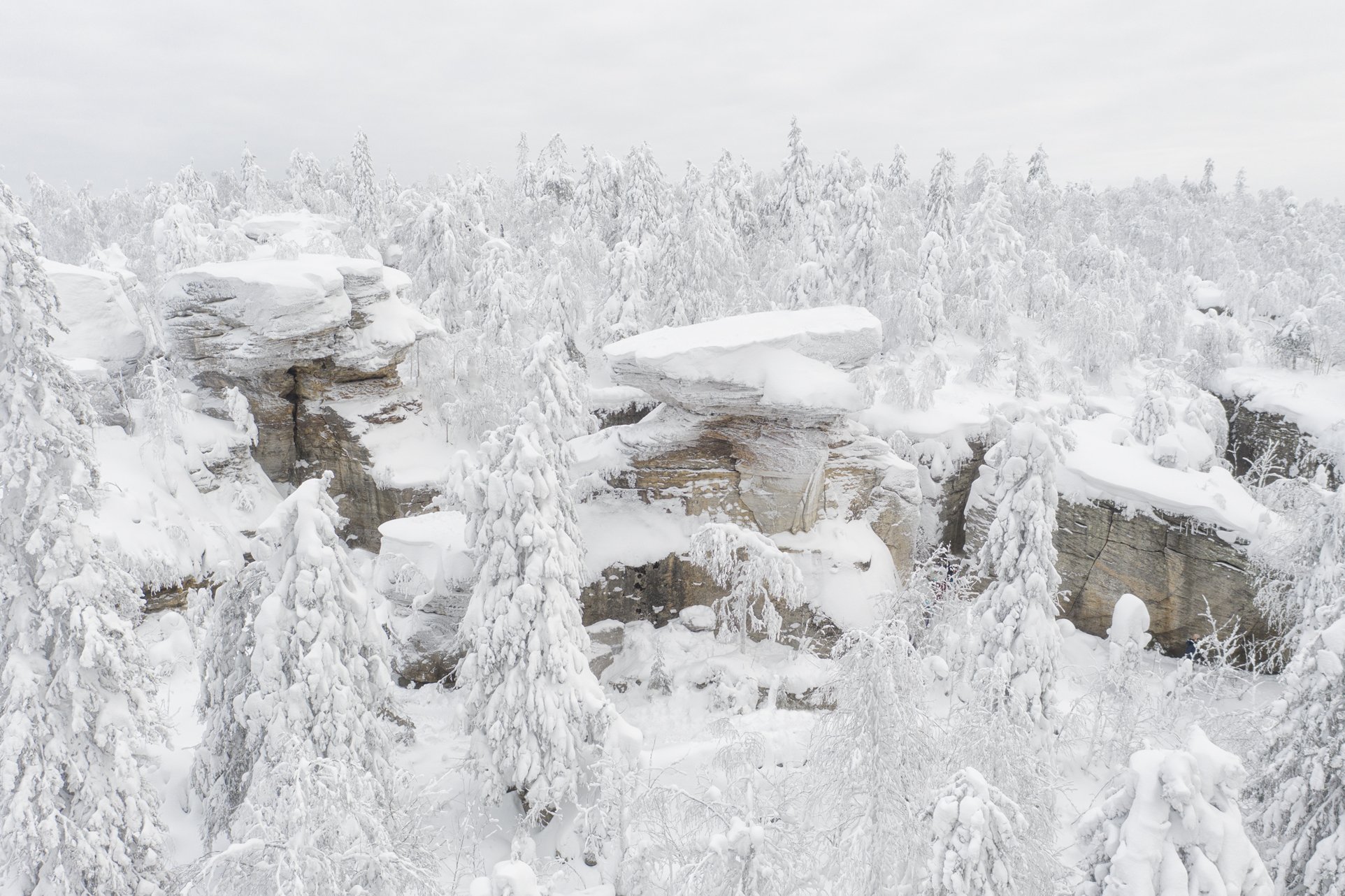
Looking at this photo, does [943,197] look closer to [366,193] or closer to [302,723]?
[366,193]

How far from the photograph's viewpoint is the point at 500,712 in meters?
10.9

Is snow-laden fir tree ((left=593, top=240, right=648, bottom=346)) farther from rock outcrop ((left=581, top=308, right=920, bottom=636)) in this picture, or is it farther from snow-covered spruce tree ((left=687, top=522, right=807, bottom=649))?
snow-covered spruce tree ((left=687, top=522, right=807, bottom=649))

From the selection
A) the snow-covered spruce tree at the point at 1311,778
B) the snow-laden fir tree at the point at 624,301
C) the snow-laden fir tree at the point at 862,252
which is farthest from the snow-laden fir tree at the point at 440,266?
the snow-covered spruce tree at the point at 1311,778

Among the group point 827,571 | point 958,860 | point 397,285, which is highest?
point 397,285

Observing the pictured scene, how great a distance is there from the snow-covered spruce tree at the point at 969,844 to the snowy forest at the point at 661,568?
1.8 inches

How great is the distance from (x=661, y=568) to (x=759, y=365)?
16.7 ft

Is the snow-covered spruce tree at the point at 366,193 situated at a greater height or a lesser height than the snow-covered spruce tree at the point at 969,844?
greater

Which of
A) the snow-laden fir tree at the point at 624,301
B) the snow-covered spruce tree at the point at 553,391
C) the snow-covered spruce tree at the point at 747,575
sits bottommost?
the snow-covered spruce tree at the point at 747,575

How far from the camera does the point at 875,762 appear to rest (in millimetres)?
7633

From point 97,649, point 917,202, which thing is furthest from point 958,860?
point 917,202

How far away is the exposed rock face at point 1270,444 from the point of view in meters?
22.5

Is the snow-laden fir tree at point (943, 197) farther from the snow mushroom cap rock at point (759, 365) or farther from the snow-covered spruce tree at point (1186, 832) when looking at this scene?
the snow-covered spruce tree at point (1186, 832)

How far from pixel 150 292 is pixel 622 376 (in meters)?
26.7

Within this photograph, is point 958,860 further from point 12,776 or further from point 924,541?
point 924,541
